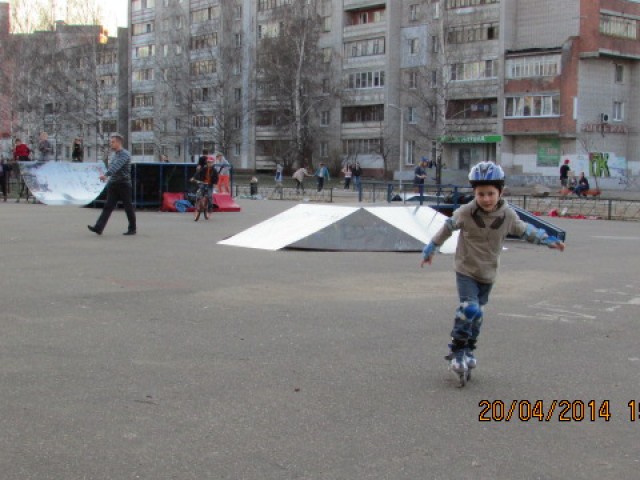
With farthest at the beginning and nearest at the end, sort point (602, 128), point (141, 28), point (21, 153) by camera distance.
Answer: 1. point (141, 28)
2. point (602, 128)
3. point (21, 153)

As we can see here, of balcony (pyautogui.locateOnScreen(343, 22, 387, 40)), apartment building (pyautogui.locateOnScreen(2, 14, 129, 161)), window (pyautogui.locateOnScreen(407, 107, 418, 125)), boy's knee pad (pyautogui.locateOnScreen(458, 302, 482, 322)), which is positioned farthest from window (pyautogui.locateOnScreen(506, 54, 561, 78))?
boy's knee pad (pyautogui.locateOnScreen(458, 302, 482, 322))

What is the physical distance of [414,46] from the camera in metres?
72.4

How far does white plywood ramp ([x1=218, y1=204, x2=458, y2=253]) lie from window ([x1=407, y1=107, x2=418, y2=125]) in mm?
57210

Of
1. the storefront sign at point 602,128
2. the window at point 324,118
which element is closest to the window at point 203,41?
the window at point 324,118

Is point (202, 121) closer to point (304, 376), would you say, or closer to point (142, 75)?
point (142, 75)

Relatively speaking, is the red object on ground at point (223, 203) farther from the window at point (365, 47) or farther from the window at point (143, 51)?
the window at point (143, 51)

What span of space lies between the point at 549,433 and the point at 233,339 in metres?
3.15

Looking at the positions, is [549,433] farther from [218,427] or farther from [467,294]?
[218,427]

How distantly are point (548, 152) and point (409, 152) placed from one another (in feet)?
43.2

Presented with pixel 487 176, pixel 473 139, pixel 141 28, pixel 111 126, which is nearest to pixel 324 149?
pixel 473 139

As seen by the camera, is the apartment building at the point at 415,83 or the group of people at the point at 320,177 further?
the apartment building at the point at 415,83

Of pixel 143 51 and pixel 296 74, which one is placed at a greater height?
pixel 143 51

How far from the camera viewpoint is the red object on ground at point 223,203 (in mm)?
25656

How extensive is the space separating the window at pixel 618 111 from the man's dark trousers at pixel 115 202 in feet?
176
